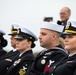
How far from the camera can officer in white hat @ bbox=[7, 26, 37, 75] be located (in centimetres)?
530

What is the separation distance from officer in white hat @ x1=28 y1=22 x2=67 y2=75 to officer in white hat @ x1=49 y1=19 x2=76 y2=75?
283mm

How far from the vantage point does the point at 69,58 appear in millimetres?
4371

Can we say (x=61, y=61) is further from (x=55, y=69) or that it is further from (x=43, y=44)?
(x=43, y=44)

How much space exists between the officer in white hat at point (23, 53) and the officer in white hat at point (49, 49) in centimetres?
29

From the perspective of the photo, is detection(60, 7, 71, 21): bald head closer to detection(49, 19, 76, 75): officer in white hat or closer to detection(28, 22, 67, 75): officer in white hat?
detection(28, 22, 67, 75): officer in white hat

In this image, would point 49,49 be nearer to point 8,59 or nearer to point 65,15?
point 8,59

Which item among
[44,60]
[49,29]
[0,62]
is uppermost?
[49,29]

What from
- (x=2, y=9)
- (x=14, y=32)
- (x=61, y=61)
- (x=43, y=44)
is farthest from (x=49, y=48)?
(x=2, y=9)

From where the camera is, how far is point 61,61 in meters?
4.55

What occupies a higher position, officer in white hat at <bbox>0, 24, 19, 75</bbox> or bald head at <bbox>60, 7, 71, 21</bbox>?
bald head at <bbox>60, 7, 71, 21</bbox>

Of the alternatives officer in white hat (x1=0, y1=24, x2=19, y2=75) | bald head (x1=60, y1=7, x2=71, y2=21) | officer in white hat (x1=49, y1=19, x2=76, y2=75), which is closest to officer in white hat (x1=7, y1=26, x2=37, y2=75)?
officer in white hat (x1=0, y1=24, x2=19, y2=75)

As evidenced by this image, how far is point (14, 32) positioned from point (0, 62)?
1.82ft

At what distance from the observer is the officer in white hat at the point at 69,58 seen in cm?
422

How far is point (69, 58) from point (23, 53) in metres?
1.30
